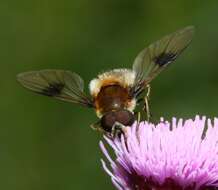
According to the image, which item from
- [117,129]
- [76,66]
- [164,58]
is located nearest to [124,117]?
[117,129]

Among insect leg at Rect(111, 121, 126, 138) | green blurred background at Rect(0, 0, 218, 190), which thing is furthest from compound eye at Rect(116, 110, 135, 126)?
green blurred background at Rect(0, 0, 218, 190)

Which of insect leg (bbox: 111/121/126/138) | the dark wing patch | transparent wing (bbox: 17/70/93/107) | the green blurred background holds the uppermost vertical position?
the green blurred background

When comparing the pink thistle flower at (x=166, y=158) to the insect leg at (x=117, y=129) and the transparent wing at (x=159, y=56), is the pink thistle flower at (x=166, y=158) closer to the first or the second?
the insect leg at (x=117, y=129)

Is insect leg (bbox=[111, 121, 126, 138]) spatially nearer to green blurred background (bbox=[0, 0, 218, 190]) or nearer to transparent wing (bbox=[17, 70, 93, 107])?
transparent wing (bbox=[17, 70, 93, 107])

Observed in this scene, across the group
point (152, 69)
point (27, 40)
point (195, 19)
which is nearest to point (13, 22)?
point (27, 40)

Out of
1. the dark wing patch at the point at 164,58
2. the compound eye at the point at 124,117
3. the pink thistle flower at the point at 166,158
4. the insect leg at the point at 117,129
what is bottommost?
the pink thistle flower at the point at 166,158

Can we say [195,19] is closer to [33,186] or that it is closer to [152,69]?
[33,186]

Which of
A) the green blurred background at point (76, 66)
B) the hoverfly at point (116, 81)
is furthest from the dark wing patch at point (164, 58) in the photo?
the green blurred background at point (76, 66)

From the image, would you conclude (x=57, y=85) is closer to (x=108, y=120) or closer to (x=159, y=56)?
(x=108, y=120)
